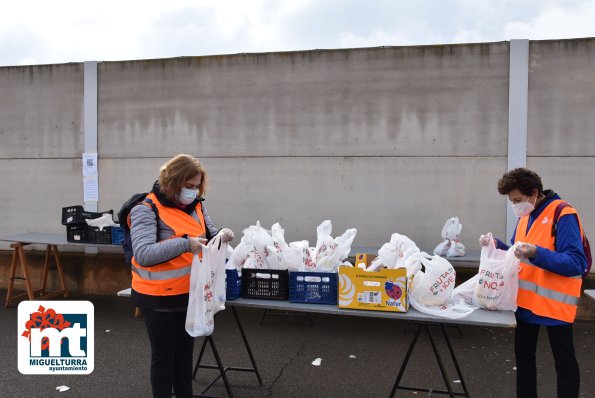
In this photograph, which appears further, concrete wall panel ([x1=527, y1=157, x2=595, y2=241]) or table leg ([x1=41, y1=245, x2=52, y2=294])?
table leg ([x1=41, y1=245, x2=52, y2=294])

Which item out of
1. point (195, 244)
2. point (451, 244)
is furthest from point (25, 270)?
point (451, 244)

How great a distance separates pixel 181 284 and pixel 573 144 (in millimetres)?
4823

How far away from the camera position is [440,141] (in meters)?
5.63

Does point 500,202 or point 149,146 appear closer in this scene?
point 500,202

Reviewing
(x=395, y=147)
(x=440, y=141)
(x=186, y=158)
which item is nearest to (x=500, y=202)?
(x=440, y=141)

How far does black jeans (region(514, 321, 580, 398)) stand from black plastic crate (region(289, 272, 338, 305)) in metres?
1.14

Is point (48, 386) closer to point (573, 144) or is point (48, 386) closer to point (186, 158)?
point (186, 158)

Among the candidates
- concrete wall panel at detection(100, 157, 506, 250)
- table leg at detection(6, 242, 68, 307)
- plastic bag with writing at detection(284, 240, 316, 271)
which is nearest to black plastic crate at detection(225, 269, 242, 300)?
plastic bag with writing at detection(284, 240, 316, 271)

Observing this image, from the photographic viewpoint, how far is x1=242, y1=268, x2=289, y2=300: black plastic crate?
3.19 metres

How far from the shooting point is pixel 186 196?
2.59 m

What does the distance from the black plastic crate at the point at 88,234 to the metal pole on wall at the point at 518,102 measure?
4.72m

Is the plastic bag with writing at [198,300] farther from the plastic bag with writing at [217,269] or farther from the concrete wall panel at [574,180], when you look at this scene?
the concrete wall panel at [574,180]

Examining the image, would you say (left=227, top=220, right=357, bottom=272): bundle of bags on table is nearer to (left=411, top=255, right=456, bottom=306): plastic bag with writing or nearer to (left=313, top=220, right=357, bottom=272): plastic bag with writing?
(left=313, top=220, right=357, bottom=272): plastic bag with writing

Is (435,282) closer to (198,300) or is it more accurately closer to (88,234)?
(198,300)
